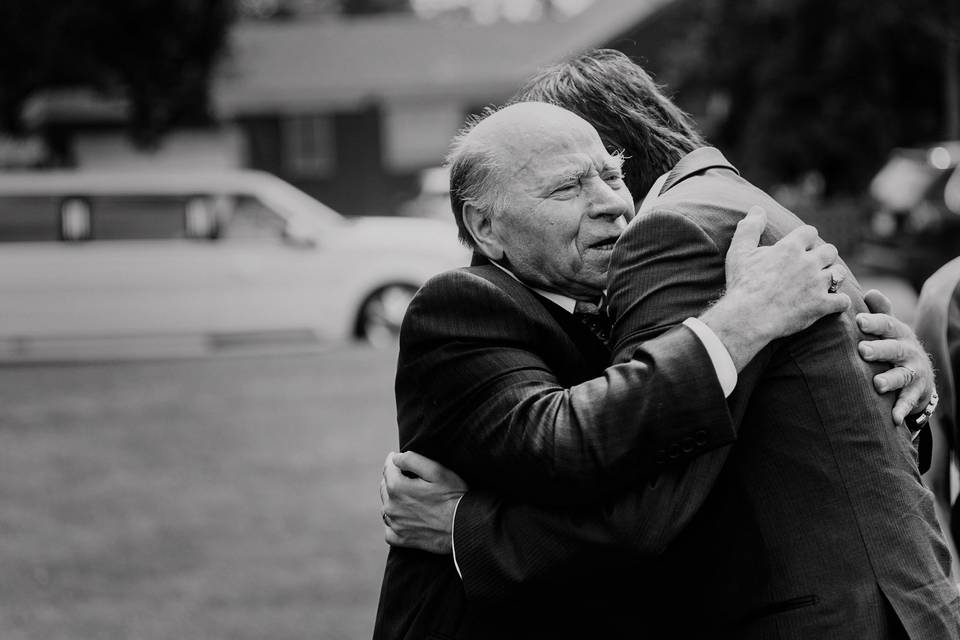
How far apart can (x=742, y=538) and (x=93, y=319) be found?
14560 millimetres

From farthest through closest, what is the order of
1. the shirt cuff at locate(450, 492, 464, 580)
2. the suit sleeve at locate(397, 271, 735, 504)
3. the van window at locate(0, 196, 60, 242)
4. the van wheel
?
the van window at locate(0, 196, 60, 242) → the van wheel → the shirt cuff at locate(450, 492, 464, 580) → the suit sleeve at locate(397, 271, 735, 504)

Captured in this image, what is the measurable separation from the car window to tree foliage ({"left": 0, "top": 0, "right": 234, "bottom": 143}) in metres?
13.9

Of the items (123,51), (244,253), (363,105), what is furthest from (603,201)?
(363,105)

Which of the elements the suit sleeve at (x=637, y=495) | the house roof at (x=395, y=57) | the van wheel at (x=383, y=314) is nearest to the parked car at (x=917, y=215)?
the van wheel at (x=383, y=314)

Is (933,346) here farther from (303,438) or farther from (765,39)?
(765,39)

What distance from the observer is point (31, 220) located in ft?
52.6

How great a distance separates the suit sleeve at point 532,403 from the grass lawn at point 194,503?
11.8 ft

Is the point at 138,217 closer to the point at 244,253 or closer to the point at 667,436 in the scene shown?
the point at 244,253

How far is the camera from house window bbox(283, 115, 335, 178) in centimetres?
3938

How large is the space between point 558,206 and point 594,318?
261 mm

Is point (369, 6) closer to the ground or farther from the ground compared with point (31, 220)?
closer to the ground

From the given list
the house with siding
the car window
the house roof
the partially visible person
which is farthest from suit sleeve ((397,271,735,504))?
the house with siding

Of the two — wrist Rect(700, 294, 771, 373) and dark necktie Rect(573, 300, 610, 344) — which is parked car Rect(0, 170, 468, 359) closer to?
dark necktie Rect(573, 300, 610, 344)

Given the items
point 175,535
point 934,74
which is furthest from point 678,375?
point 934,74
